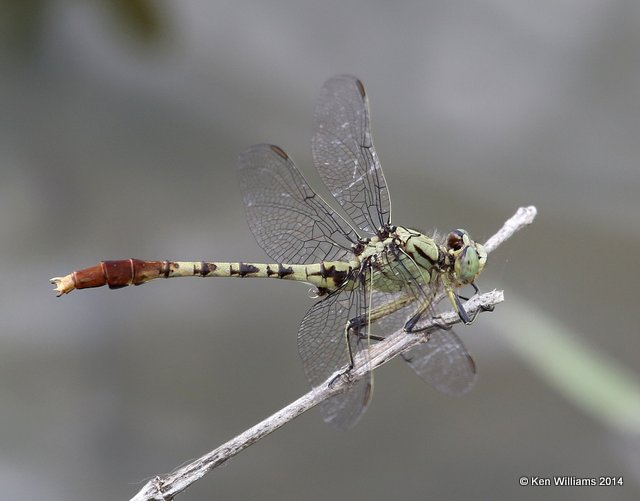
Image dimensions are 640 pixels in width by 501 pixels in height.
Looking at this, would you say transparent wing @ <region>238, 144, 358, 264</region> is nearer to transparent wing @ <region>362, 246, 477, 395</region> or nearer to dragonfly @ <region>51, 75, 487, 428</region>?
dragonfly @ <region>51, 75, 487, 428</region>

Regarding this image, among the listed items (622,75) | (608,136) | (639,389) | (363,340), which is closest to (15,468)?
(363,340)

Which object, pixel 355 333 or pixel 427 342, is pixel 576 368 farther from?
pixel 355 333

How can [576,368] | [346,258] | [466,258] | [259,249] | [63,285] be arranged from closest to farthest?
[63,285] < [466,258] < [346,258] < [576,368] < [259,249]

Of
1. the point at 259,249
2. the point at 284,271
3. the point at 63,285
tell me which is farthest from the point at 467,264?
the point at 63,285

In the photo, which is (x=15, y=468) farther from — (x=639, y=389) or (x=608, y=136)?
(x=608, y=136)

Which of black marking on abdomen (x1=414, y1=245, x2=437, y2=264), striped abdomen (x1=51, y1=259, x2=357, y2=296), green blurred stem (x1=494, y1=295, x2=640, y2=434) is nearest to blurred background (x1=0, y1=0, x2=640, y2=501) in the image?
green blurred stem (x1=494, y1=295, x2=640, y2=434)

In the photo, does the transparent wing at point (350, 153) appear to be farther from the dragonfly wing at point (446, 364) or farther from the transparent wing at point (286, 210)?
the dragonfly wing at point (446, 364)
